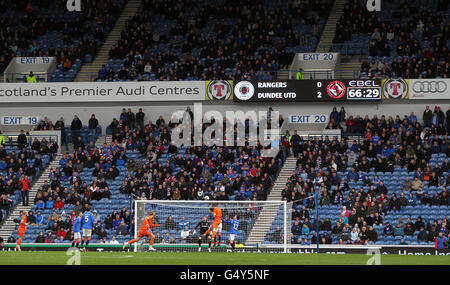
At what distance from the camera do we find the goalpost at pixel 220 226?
27.8m

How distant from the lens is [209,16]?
159ft

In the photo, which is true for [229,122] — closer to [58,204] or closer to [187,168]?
[187,168]

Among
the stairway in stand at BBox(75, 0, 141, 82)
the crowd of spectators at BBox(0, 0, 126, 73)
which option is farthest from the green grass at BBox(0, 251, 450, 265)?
the crowd of spectators at BBox(0, 0, 126, 73)

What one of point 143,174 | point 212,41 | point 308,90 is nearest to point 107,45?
point 212,41

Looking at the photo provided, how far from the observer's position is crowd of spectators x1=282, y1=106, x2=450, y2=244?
106 ft

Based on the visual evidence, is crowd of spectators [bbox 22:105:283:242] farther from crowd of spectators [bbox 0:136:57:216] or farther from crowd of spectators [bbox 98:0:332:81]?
crowd of spectators [bbox 98:0:332:81]

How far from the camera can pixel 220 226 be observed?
88.6ft

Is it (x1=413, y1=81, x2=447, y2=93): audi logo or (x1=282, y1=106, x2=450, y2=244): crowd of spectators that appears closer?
(x1=282, y1=106, x2=450, y2=244): crowd of spectators

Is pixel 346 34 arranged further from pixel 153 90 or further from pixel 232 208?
pixel 232 208

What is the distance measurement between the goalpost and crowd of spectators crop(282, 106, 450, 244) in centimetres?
218

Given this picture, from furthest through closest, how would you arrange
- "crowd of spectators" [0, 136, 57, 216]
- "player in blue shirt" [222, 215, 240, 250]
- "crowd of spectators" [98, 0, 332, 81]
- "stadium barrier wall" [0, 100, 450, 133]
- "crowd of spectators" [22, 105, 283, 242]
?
"crowd of spectators" [98, 0, 332, 81]
"stadium barrier wall" [0, 100, 450, 133]
"crowd of spectators" [0, 136, 57, 216]
"crowd of spectators" [22, 105, 283, 242]
"player in blue shirt" [222, 215, 240, 250]

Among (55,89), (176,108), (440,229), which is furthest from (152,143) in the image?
(440,229)

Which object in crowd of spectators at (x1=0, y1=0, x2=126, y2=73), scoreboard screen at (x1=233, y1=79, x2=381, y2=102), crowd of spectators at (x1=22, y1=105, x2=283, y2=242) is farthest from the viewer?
crowd of spectators at (x1=0, y1=0, x2=126, y2=73)

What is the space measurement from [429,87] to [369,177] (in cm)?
738
